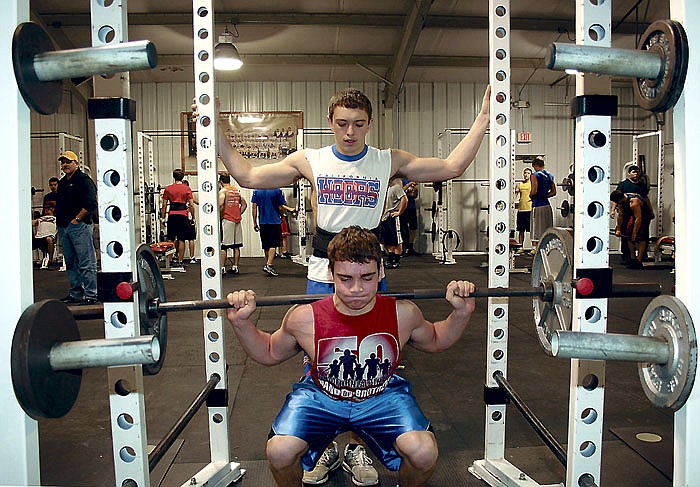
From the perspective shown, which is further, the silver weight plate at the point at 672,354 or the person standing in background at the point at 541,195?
the person standing in background at the point at 541,195

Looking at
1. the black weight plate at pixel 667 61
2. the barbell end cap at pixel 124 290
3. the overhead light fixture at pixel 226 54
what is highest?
the overhead light fixture at pixel 226 54

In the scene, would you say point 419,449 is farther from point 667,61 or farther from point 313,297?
point 667,61

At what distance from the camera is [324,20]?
7984 millimetres

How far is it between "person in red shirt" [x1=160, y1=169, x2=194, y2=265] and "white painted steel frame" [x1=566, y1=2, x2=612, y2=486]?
7225 mm

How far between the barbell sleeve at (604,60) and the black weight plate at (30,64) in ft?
2.97

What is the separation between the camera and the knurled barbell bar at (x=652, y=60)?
2.96 ft

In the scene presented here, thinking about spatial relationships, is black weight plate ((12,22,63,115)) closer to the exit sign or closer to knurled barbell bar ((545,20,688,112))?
knurled barbell bar ((545,20,688,112))

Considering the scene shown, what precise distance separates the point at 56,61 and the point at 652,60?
1.07m

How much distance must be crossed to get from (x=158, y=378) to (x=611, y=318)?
376cm

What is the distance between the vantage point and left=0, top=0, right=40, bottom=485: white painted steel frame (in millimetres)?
908

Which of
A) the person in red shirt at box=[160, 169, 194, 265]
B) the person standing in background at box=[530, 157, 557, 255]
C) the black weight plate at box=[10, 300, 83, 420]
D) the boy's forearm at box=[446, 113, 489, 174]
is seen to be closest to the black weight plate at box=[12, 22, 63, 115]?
the black weight plate at box=[10, 300, 83, 420]

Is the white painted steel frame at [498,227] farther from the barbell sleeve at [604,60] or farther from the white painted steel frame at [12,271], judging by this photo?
the white painted steel frame at [12,271]

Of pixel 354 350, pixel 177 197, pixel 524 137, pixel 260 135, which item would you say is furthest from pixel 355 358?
pixel 524 137

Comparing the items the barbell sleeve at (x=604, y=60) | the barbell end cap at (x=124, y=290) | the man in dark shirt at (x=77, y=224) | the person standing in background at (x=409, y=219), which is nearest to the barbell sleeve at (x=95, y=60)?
the barbell end cap at (x=124, y=290)
